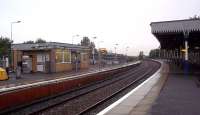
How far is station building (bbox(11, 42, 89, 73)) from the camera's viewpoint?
38487mm

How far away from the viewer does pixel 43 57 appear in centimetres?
3938

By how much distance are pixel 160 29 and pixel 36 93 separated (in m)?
14.9

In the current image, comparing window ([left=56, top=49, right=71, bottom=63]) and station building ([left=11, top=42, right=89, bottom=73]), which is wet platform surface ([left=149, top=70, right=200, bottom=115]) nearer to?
station building ([left=11, top=42, right=89, bottom=73])

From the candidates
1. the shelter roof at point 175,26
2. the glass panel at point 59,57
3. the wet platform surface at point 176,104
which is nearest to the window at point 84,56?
the glass panel at point 59,57

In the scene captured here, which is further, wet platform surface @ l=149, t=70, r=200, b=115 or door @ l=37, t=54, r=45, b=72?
door @ l=37, t=54, r=45, b=72

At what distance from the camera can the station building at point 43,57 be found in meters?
38.5

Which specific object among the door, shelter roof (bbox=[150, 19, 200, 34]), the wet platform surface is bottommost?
the wet platform surface

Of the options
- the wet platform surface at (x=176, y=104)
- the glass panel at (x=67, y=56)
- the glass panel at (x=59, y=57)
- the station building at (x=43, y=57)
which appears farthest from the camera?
the glass panel at (x=67, y=56)

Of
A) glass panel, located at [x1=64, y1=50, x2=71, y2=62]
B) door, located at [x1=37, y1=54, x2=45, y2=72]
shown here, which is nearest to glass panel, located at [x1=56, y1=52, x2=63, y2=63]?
glass panel, located at [x1=64, y1=50, x2=71, y2=62]

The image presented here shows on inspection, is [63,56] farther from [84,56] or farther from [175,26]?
[175,26]

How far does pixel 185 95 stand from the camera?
16094mm

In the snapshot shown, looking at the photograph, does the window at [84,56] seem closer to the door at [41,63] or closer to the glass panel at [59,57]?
the glass panel at [59,57]

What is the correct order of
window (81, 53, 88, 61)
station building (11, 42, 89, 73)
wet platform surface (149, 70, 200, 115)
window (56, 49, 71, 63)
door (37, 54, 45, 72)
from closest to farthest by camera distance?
1. wet platform surface (149, 70, 200, 115)
2. station building (11, 42, 89, 73)
3. door (37, 54, 45, 72)
4. window (56, 49, 71, 63)
5. window (81, 53, 88, 61)

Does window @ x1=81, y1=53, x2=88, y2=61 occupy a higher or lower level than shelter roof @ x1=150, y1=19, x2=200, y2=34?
lower
